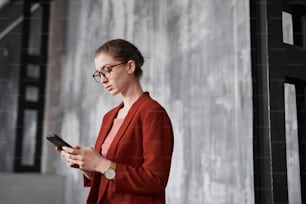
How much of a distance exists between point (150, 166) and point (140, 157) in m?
0.04

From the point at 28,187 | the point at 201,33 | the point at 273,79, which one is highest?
the point at 201,33

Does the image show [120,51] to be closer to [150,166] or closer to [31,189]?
[150,166]

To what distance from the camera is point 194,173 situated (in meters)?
1.15

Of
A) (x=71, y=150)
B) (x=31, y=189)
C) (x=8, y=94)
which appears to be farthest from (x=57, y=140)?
(x=8, y=94)

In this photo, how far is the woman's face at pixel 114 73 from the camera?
2.38 feet

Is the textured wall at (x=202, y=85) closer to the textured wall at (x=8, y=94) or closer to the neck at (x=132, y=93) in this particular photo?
the neck at (x=132, y=93)

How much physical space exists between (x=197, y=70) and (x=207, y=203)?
1.21 ft

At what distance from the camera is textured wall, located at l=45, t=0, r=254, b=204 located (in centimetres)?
99

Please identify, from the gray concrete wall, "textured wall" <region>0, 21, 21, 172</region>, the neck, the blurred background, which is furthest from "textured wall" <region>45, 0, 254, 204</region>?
"textured wall" <region>0, 21, 21, 172</region>

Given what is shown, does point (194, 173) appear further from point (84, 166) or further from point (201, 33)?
point (84, 166)

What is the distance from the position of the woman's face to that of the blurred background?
0.25 metres

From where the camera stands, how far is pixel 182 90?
4.09ft

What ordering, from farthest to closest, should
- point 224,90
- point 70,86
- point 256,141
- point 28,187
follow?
point 70,86 → point 28,187 → point 224,90 → point 256,141

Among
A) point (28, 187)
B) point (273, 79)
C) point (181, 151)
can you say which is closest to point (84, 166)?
point (273, 79)
